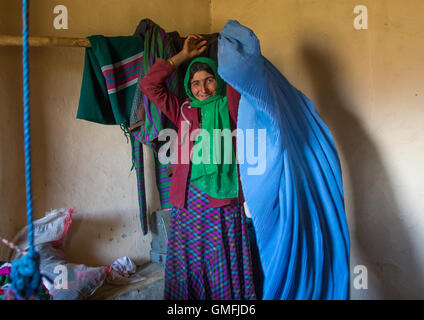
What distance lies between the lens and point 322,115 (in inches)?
61.9

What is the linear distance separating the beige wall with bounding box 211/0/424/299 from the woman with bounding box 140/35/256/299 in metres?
0.58

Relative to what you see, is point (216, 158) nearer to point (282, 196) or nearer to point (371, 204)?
point (282, 196)

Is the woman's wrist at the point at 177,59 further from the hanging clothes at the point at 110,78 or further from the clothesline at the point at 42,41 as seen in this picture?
the clothesline at the point at 42,41

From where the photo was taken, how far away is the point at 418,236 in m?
1.29

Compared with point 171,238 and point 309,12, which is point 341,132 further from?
point 171,238

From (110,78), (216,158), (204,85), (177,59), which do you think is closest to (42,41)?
(110,78)

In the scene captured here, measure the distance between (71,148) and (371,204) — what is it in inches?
60.4

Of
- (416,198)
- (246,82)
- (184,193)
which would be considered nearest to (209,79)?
(246,82)

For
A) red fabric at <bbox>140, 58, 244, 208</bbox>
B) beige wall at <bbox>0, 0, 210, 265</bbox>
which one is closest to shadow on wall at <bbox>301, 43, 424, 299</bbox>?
red fabric at <bbox>140, 58, 244, 208</bbox>

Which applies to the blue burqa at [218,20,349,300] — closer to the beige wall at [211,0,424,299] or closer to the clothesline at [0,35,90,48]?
the beige wall at [211,0,424,299]

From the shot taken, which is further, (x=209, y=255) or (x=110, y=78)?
(x=110, y=78)

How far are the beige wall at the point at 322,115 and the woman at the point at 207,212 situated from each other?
1.90 feet

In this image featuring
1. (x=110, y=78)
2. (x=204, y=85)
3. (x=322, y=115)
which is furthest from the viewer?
(x=322, y=115)
